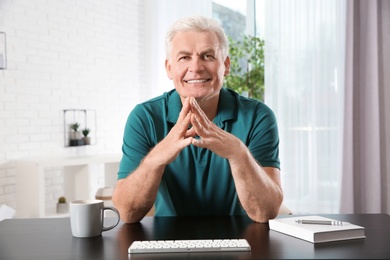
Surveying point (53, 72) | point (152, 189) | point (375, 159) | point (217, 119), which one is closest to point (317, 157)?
point (375, 159)

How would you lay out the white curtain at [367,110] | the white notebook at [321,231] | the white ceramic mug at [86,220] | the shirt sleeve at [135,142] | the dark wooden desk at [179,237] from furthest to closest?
the white curtain at [367,110]
the shirt sleeve at [135,142]
the white ceramic mug at [86,220]
the white notebook at [321,231]
the dark wooden desk at [179,237]

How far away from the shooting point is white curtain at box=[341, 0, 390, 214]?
448 centimetres

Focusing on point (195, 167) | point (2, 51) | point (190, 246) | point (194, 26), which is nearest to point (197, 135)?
point (195, 167)

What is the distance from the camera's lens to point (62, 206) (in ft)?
13.7

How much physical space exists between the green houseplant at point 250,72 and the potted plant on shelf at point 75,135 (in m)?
1.64

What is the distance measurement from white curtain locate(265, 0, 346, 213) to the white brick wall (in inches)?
58.8

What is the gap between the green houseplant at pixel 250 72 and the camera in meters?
5.30

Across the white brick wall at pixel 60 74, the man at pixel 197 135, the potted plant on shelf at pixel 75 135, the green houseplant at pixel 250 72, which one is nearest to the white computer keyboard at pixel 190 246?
the man at pixel 197 135

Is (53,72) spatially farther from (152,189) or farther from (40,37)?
(152,189)

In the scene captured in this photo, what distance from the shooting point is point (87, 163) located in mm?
4258

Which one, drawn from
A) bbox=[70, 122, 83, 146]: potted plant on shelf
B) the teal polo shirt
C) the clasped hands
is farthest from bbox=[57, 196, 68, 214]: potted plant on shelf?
the clasped hands

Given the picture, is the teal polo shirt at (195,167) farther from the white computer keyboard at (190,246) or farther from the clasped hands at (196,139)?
the white computer keyboard at (190,246)

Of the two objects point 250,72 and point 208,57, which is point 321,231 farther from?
point 250,72

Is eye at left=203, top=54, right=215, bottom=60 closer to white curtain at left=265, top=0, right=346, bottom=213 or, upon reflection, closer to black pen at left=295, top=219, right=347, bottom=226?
black pen at left=295, top=219, right=347, bottom=226
